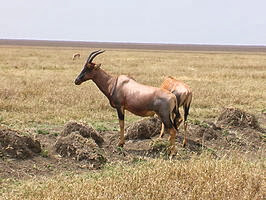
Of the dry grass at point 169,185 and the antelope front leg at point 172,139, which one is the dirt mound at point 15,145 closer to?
the dry grass at point 169,185

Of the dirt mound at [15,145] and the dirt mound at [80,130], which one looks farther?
the dirt mound at [80,130]

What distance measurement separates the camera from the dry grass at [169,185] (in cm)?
576

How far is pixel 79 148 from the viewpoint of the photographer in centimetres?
917

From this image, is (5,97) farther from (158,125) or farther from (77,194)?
(77,194)

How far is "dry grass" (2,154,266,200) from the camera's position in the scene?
18.9 ft

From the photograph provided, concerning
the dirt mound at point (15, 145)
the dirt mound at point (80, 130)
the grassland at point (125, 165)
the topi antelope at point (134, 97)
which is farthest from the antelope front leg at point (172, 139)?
the dirt mound at point (15, 145)

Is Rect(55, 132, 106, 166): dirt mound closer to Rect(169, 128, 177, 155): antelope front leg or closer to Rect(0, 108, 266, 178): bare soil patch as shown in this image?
Rect(0, 108, 266, 178): bare soil patch

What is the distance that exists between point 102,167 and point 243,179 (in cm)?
315

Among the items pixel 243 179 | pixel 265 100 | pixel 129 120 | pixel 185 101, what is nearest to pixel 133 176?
pixel 243 179

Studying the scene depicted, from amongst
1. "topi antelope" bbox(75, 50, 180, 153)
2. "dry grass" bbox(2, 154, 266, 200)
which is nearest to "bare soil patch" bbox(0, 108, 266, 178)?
"topi antelope" bbox(75, 50, 180, 153)

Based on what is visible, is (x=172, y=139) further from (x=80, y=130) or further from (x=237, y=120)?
(x=237, y=120)

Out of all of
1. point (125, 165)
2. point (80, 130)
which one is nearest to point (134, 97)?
point (80, 130)

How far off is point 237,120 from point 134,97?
11.1 feet

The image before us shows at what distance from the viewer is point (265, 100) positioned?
18.5m
